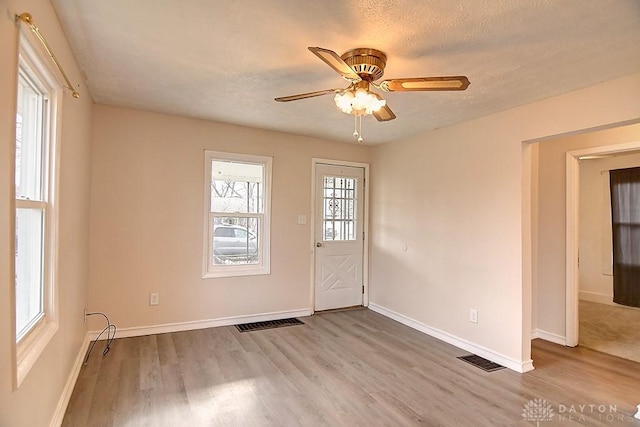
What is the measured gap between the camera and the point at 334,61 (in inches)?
70.0

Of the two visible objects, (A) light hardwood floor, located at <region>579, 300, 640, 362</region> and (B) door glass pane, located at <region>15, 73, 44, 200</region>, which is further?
(A) light hardwood floor, located at <region>579, 300, 640, 362</region>

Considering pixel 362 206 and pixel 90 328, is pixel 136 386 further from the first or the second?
pixel 362 206

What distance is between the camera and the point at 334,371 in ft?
9.57

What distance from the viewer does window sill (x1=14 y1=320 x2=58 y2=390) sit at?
4.71ft

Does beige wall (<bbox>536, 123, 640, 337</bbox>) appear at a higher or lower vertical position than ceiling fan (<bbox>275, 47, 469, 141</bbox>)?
lower

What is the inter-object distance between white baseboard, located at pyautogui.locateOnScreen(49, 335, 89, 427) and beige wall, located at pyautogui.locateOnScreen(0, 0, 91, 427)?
0.19 ft

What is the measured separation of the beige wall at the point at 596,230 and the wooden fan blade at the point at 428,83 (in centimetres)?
505

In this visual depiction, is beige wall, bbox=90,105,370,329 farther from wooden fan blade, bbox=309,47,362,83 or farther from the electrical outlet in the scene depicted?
wooden fan blade, bbox=309,47,362,83

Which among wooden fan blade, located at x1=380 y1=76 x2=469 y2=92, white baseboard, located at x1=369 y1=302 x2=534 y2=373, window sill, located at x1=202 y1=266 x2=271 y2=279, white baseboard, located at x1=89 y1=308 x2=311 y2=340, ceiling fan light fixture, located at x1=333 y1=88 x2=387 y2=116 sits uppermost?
wooden fan blade, located at x1=380 y1=76 x2=469 y2=92

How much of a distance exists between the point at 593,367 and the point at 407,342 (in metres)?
1.62

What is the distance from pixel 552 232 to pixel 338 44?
10.9 ft

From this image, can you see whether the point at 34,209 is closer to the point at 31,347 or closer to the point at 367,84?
the point at 31,347

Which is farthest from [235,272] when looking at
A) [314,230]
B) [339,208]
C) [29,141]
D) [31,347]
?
[29,141]

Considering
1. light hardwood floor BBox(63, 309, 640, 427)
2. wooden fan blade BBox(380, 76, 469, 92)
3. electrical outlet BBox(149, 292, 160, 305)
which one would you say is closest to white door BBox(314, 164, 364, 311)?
light hardwood floor BBox(63, 309, 640, 427)
